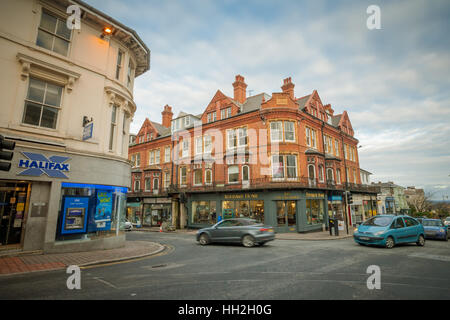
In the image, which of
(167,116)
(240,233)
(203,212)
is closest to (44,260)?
(240,233)

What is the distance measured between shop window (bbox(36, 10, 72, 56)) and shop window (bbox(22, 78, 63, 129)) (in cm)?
176

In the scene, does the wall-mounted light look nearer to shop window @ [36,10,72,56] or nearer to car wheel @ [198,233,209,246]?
shop window @ [36,10,72,56]

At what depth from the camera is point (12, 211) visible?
952 cm

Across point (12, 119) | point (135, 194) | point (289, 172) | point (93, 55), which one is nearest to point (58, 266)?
point (12, 119)

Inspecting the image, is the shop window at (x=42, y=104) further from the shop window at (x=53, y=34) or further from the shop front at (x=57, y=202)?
the shop window at (x=53, y=34)

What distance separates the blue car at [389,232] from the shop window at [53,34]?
17.5 m

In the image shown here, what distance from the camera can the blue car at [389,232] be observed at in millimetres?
11805

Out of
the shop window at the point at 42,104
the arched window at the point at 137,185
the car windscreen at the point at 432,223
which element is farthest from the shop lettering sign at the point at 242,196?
the shop window at the point at 42,104

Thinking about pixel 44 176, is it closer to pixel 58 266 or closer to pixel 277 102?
pixel 58 266

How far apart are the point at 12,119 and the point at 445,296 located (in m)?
14.7

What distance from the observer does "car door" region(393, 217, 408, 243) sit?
12.1 m

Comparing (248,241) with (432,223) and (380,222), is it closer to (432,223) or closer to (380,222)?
(380,222)

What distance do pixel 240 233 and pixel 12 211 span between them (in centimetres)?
1011

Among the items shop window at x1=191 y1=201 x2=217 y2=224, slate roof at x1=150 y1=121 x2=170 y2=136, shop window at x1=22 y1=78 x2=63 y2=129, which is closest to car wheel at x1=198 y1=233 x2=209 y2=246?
shop window at x1=22 y1=78 x2=63 y2=129
